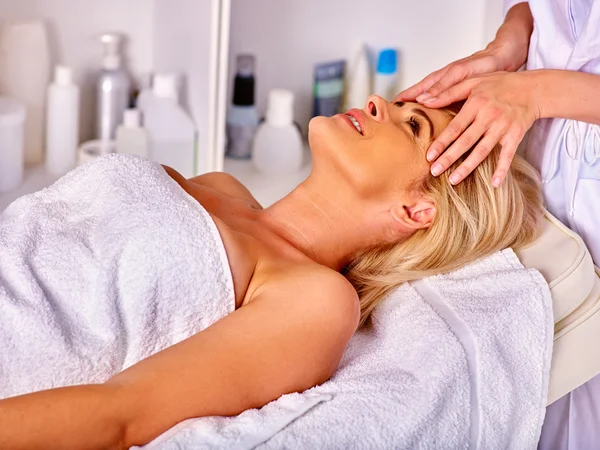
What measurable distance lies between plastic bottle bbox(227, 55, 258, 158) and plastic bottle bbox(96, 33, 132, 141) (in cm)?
28

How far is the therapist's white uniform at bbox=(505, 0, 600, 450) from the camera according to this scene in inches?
57.2

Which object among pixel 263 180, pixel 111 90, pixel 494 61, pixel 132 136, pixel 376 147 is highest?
pixel 494 61

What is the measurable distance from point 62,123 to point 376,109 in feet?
3.59

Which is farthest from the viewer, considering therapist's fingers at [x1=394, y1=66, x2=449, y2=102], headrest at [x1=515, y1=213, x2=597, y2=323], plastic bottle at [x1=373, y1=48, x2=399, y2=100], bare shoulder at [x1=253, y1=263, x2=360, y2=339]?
plastic bottle at [x1=373, y1=48, x2=399, y2=100]

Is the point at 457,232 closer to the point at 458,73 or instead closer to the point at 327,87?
the point at 458,73

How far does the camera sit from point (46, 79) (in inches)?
88.8

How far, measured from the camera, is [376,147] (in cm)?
138

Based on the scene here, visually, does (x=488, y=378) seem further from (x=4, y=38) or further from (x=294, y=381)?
(x=4, y=38)

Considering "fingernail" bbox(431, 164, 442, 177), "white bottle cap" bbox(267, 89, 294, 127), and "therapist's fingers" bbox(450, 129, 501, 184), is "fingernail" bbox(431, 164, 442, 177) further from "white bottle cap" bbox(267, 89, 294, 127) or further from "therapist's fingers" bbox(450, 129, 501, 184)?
"white bottle cap" bbox(267, 89, 294, 127)

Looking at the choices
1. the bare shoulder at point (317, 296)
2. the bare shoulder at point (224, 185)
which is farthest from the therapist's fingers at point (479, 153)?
the bare shoulder at point (224, 185)

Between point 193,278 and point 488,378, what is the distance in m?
0.42

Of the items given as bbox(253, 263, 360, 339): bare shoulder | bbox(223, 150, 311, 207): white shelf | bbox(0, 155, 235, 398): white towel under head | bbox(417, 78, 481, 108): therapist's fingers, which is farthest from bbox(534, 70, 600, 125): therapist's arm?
bbox(223, 150, 311, 207): white shelf

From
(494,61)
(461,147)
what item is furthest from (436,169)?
(494,61)

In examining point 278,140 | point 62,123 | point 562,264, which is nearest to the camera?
point 562,264
